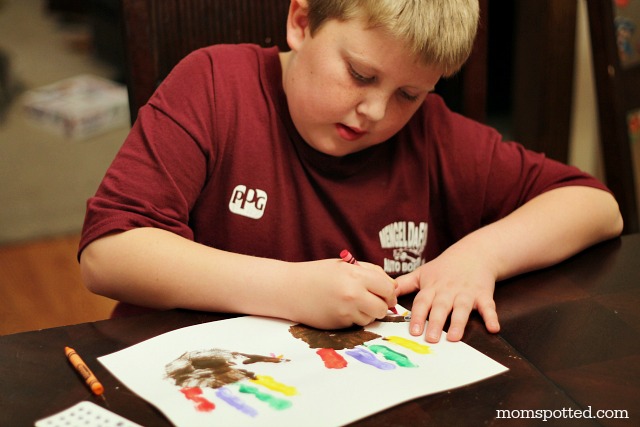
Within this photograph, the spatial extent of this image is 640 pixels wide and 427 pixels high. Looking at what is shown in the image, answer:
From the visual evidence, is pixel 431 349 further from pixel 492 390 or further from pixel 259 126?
pixel 259 126

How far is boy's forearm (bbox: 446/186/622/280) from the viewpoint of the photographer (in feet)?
3.13

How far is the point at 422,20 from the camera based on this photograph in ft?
2.92

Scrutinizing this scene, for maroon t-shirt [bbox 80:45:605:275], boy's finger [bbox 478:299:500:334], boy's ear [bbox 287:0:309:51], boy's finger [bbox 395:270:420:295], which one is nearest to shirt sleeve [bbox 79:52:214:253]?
maroon t-shirt [bbox 80:45:605:275]

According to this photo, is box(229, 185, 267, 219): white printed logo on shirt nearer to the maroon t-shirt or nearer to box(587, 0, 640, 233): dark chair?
the maroon t-shirt

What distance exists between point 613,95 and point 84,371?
3.31 feet

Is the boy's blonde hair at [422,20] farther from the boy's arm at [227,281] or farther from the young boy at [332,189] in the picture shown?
the boy's arm at [227,281]

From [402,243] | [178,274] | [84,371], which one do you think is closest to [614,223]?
[402,243]

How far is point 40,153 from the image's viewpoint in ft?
9.27

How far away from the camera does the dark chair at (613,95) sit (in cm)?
127

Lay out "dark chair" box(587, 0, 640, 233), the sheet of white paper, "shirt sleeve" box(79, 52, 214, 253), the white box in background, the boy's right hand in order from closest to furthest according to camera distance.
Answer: the sheet of white paper
the boy's right hand
"shirt sleeve" box(79, 52, 214, 253)
"dark chair" box(587, 0, 640, 233)
the white box in background

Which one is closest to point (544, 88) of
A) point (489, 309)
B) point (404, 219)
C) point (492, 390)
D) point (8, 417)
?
point (404, 219)

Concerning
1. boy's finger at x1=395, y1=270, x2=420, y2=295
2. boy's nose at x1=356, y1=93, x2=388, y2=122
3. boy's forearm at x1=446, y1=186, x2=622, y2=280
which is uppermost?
boy's nose at x1=356, y1=93, x2=388, y2=122

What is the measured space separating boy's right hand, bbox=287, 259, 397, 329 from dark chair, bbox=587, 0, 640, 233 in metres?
0.70

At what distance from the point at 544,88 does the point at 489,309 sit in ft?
4.39
